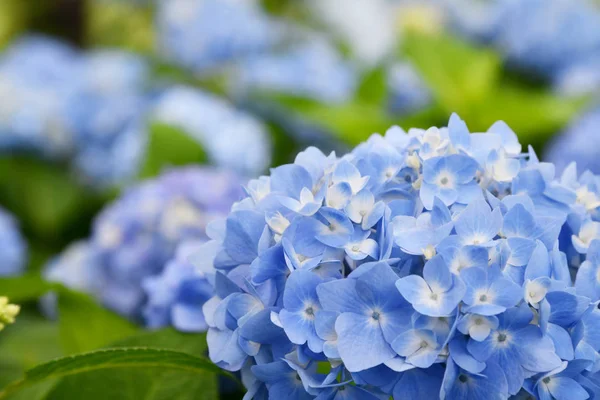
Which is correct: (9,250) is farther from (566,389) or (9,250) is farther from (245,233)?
(566,389)

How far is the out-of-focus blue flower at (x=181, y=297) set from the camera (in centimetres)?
50


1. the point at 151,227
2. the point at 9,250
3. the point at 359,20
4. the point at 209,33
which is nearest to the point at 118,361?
the point at 151,227

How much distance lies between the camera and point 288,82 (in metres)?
1.12

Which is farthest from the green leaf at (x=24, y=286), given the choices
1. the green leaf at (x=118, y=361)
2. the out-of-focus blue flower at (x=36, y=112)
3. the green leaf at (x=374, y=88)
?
the green leaf at (x=374, y=88)

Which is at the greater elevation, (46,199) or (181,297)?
(181,297)

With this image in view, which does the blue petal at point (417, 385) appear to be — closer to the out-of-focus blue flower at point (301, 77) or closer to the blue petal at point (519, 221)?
the blue petal at point (519, 221)

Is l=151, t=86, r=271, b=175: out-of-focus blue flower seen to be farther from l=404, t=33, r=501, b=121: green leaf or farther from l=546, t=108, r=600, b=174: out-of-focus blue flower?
l=546, t=108, r=600, b=174: out-of-focus blue flower

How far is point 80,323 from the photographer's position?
591mm

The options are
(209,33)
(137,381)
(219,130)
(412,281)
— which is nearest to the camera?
(412,281)

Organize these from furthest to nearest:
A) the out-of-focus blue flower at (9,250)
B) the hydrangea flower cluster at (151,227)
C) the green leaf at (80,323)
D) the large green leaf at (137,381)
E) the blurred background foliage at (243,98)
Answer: the blurred background foliage at (243,98) → the out-of-focus blue flower at (9,250) → the hydrangea flower cluster at (151,227) → the green leaf at (80,323) → the large green leaf at (137,381)

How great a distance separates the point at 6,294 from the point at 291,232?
0.93 feet

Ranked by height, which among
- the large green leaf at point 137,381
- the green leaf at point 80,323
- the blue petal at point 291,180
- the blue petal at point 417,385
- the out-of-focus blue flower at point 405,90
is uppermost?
the blue petal at point 291,180

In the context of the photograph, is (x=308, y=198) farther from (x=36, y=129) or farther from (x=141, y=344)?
(x=36, y=129)

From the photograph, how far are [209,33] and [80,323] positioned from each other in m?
0.68
